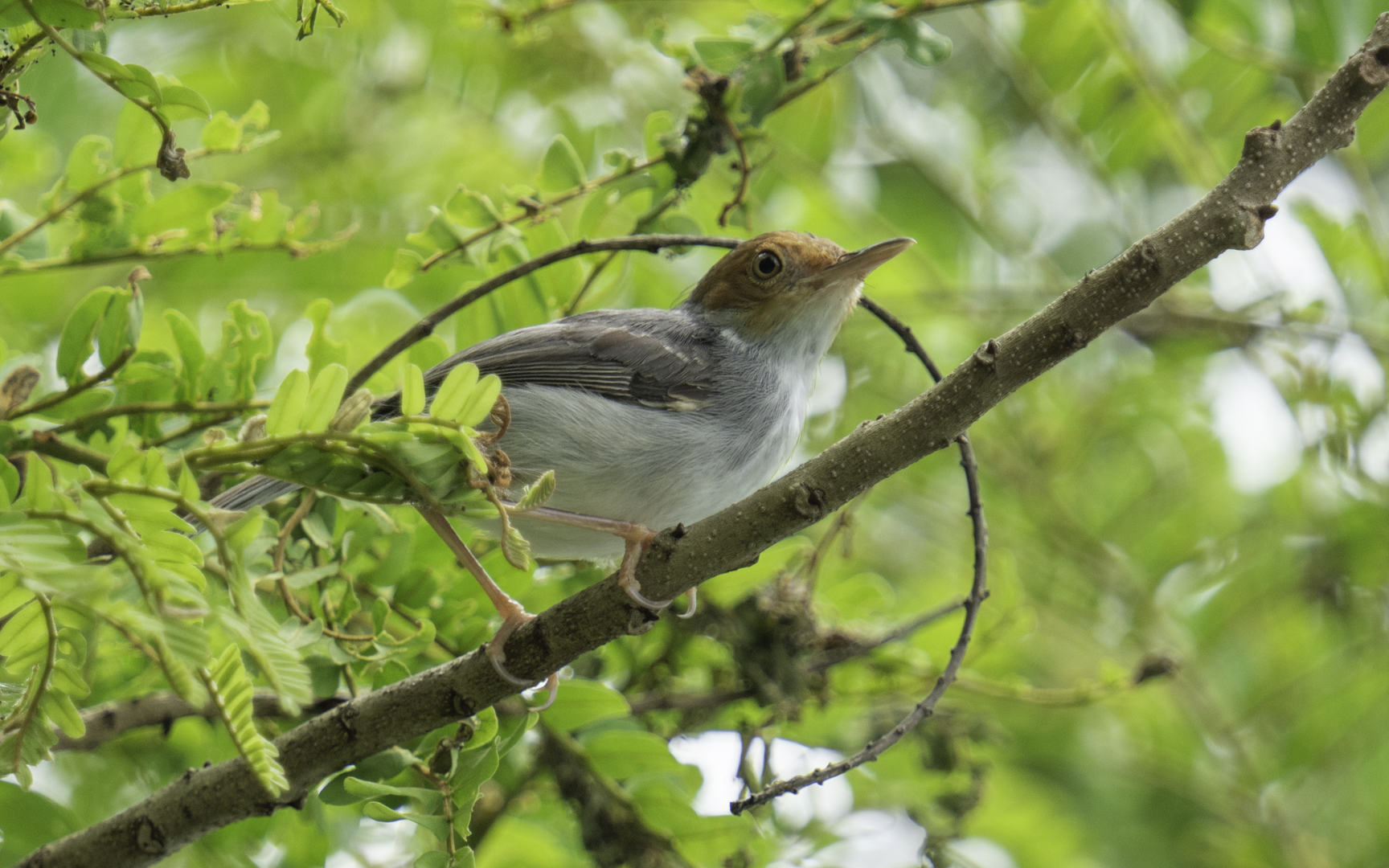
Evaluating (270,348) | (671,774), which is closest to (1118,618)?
(671,774)

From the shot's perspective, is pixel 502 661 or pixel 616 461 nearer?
pixel 502 661

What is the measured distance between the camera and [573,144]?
3.67m

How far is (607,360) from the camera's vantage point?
3344 millimetres

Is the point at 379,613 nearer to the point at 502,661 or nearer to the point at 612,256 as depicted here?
the point at 502,661

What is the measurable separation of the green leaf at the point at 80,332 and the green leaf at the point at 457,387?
132 cm

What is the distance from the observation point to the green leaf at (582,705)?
10.1 ft

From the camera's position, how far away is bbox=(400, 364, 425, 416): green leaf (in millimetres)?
1869

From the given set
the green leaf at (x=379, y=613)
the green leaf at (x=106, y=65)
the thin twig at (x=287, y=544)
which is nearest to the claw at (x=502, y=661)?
the green leaf at (x=379, y=613)

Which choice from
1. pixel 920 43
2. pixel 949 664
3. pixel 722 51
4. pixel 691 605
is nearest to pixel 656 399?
pixel 691 605

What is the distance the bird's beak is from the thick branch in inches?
42.0

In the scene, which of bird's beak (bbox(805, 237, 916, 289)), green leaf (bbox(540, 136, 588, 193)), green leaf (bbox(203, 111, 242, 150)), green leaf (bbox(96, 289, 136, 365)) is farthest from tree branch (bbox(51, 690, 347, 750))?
bird's beak (bbox(805, 237, 916, 289))

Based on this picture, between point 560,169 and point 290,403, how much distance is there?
5.53 ft

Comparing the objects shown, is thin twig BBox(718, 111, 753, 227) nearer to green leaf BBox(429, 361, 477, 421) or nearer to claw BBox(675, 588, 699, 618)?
claw BBox(675, 588, 699, 618)

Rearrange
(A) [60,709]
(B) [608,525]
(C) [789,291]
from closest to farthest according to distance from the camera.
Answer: (A) [60,709]
(B) [608,525]
(C) [789,291]
